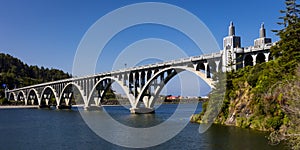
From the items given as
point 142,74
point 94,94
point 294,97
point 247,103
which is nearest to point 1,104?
point 94,94

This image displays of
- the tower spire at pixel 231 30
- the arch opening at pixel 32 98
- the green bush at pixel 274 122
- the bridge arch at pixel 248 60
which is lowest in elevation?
the green bush at pixel 274 122

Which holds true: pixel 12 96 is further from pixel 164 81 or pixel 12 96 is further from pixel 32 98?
pixel 164 81

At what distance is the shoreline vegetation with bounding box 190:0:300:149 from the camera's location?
102 ft

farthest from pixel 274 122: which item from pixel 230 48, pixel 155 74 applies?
pixel 155 74

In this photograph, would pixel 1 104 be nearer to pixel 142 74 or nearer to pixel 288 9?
pixel 142 74

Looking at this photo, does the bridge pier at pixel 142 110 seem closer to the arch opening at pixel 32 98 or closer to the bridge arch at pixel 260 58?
the bridge arch at pixel 260 58

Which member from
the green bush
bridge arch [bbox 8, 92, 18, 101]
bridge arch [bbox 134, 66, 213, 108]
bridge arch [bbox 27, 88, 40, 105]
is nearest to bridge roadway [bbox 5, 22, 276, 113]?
bridge arch [bbox 134, 66, 213, 108]

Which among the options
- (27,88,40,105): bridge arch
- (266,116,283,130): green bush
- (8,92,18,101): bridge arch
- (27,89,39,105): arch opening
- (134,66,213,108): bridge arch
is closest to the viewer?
(266,116,283,130): green bush

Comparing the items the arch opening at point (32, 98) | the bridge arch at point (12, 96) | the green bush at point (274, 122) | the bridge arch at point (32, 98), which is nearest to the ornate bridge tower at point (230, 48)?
the green bush at point (274, 122)

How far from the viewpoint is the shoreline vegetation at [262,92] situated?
31.1 meters

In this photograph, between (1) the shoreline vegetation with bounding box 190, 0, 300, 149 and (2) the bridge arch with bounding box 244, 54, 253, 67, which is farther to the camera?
(2) the bridge arch with bounding box 244, 54, 253, 67

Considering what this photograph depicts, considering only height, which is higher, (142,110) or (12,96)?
(12,96)

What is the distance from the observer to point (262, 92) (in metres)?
33.7

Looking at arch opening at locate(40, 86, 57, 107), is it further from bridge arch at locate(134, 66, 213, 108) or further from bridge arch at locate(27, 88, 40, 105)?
bridge arch at locate(134, 66, 213, 108)
